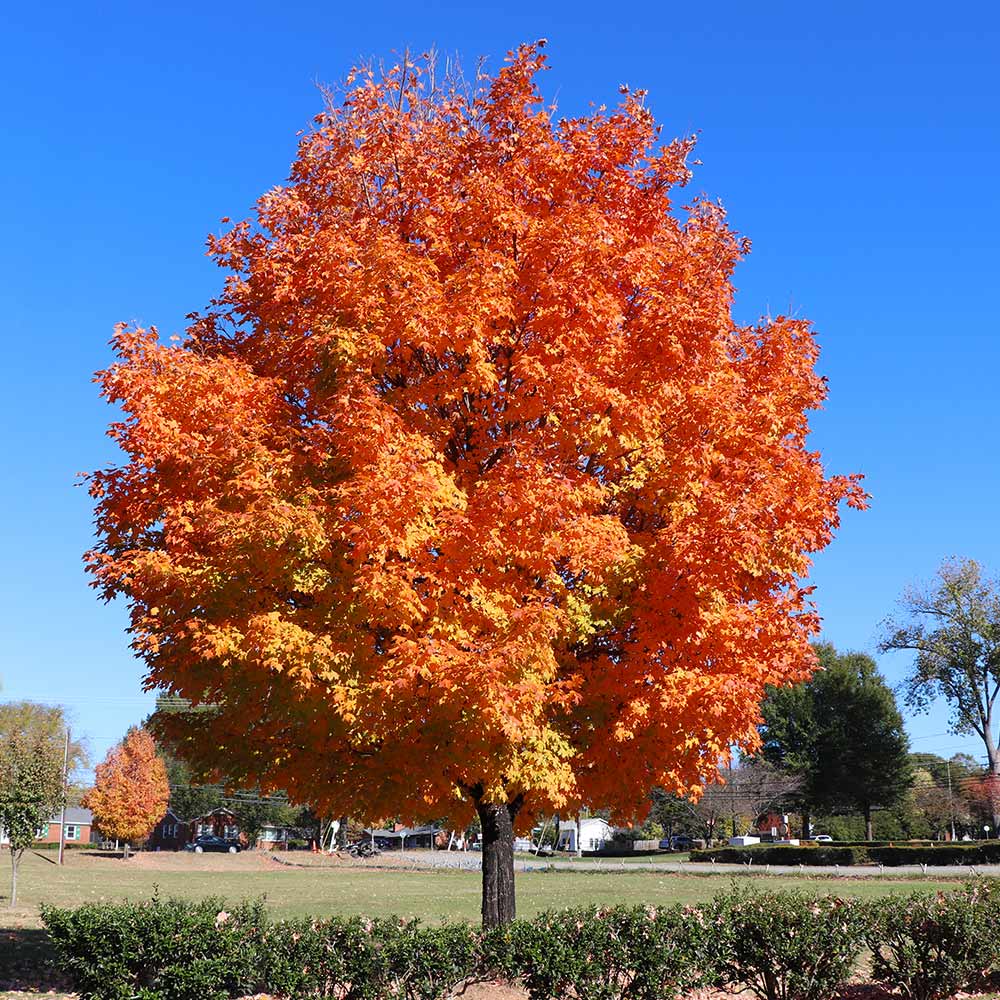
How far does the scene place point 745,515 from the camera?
1120 cm

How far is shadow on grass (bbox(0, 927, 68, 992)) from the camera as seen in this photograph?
15.0 meters

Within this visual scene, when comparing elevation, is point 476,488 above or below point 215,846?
above

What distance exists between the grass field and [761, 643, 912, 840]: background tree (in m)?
23.2

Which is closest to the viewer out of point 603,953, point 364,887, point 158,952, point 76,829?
point 158,952

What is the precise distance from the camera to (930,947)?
13133 millimetres

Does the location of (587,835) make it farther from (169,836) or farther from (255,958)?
(255,958)

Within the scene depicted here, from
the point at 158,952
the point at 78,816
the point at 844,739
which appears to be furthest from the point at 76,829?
the point at 158,952

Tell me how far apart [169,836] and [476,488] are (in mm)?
110211

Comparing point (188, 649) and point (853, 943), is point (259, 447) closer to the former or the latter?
point (188, 649)

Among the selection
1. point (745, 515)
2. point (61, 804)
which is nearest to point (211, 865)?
point (61, 804)

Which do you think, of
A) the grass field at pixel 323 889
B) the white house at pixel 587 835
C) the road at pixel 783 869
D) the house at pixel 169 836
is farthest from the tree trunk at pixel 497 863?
the white house at pixel 587 835

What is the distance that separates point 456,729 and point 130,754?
73.8 meters

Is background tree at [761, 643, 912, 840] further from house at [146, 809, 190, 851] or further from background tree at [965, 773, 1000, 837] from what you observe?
house at [146, 809, 190, 851]

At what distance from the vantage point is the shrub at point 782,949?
12.0m
